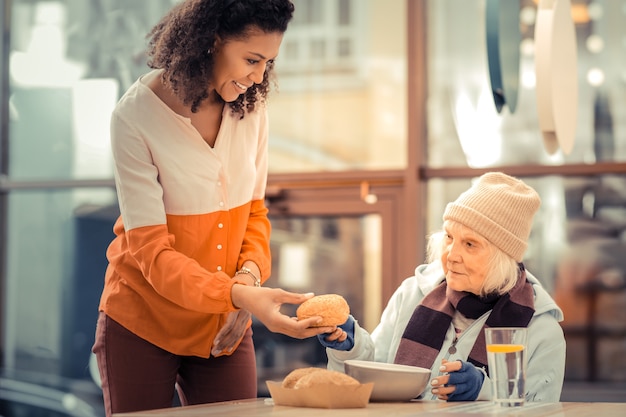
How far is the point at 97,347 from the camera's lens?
7.18 feet

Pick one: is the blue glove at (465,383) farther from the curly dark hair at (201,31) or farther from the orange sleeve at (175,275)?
the curly dark hair at (201,31)

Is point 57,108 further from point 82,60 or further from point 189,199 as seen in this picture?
point 189,199

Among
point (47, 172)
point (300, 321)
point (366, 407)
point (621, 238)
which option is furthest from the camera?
point (47, 172)

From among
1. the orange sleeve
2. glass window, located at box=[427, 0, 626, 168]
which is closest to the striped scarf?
the orange sleeve

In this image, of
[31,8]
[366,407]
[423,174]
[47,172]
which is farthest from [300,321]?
[31,8]

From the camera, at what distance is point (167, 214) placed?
2.20 metres

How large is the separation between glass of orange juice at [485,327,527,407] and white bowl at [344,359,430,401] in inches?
6.4

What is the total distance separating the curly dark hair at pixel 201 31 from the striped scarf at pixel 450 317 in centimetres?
70

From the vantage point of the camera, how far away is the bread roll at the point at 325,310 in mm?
1938

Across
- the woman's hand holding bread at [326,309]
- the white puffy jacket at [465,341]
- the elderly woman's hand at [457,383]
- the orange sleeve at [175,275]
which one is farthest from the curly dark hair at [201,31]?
the elderly woman's hand at [457,383]

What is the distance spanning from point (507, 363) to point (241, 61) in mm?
808

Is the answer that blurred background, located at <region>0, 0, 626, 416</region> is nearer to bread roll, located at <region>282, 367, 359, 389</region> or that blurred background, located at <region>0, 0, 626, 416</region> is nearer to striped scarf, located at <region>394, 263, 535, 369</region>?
striped scarf, located at <region>394, 263, 535, 369</region>

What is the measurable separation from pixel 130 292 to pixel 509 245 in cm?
86

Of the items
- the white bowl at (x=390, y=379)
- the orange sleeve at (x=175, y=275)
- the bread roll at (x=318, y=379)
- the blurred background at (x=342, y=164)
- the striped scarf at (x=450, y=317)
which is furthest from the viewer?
the blurred background at (x=342, y=164)
